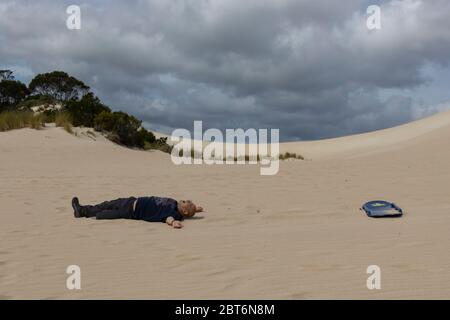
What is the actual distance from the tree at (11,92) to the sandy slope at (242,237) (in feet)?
52.5

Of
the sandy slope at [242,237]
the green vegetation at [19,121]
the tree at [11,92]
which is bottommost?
the sandy slope at [242,237]

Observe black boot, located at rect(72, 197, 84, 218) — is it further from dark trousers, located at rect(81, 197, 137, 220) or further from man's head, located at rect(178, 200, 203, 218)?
man's head, located at rect(178, 200, 203, 218)

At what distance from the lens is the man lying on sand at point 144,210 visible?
6.88 metres

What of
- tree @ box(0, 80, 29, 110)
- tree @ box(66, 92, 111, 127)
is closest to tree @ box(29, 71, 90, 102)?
tree @ box(0, 80, 29, 110)

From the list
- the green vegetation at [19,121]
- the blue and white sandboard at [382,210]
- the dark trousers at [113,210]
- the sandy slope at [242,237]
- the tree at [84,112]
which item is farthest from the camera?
the tree at [84,112]

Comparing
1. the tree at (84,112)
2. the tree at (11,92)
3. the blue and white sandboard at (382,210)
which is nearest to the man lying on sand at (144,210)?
the blue and white sandboard at (382,210)

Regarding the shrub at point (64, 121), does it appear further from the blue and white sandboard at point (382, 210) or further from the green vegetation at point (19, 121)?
the blue and white sandboard at point (382, 210)

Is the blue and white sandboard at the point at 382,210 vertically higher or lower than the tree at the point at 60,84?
lower

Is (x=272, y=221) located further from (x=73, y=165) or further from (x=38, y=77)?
(x=38, y=77)
